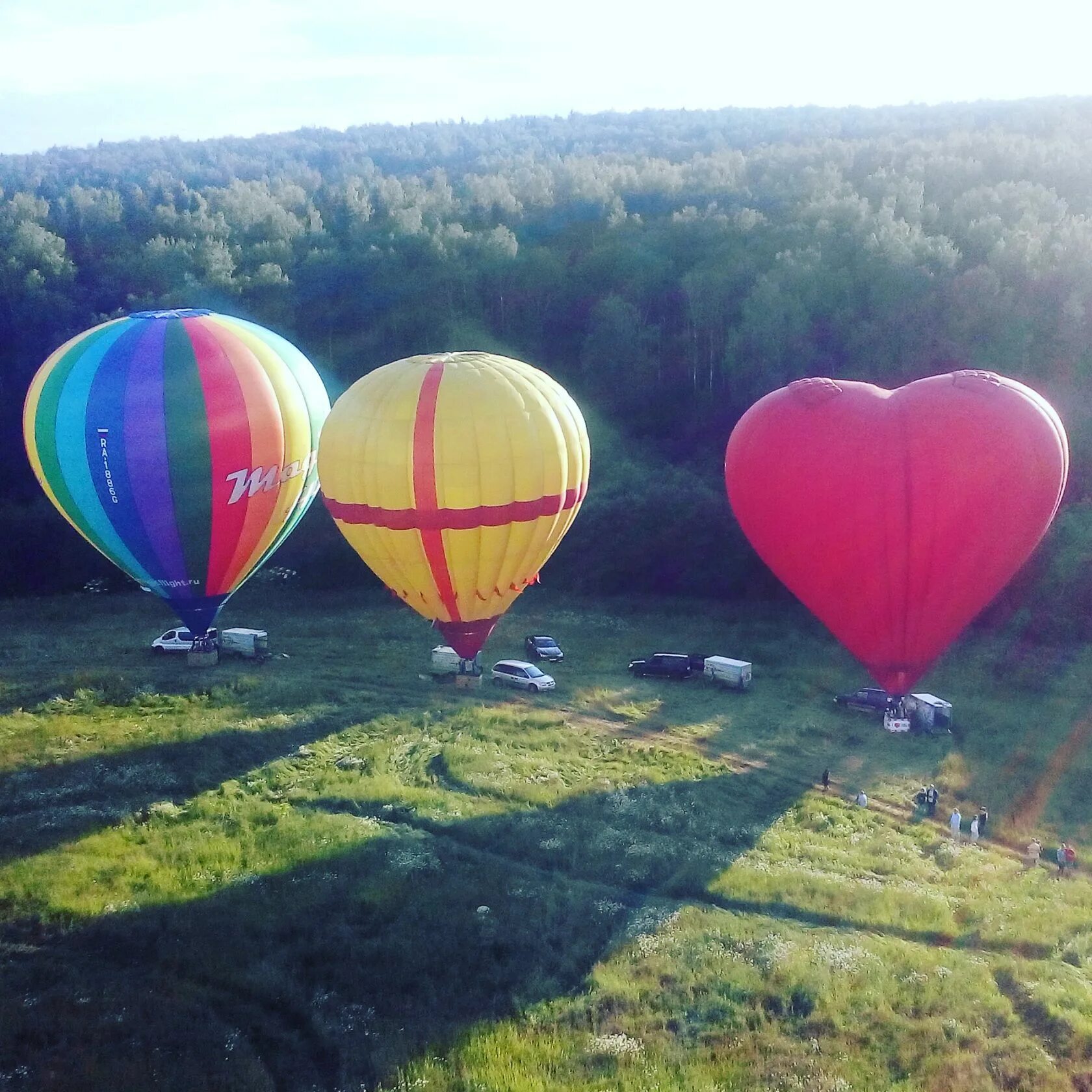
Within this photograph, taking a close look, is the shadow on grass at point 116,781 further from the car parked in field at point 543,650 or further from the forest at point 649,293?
the forest at point 649,293

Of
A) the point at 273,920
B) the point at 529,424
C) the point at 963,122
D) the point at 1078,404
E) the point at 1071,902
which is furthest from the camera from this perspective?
the point at 963,122

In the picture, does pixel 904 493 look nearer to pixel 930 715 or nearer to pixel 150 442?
pixel 930 715

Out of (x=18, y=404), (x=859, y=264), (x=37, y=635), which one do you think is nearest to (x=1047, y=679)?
(x=859, y=264)

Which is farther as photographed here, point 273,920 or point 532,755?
point 532,755

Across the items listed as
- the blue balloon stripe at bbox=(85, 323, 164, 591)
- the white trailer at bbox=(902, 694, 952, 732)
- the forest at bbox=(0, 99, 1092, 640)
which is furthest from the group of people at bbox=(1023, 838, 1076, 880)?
the blue balloon stripe at bbox=(85, 323, 164, 591)

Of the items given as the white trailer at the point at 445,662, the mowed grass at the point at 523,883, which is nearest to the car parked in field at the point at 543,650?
the mowed grass at the point at 523,883

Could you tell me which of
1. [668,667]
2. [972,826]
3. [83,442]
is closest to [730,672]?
[668,667]

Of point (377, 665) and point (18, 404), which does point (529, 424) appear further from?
point (18, 404)
